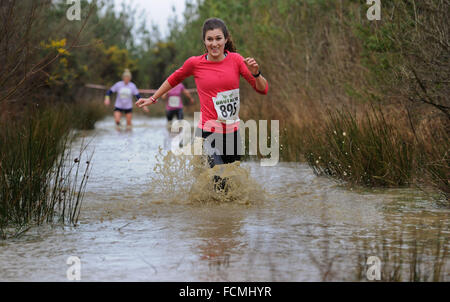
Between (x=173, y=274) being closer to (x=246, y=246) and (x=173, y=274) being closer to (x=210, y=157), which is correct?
(x=246, y=246)

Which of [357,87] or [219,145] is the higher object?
[357,87]

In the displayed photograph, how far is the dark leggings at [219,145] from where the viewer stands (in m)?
8.30

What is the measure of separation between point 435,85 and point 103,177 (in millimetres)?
4685

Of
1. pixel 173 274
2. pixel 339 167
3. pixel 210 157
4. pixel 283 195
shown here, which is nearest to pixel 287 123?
pixel 339 167

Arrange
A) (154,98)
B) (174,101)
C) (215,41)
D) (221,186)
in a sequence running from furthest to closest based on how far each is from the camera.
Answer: (174,101) < (221,186) < (154,98) < (215,41)

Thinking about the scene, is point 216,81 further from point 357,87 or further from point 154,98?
point 357,87

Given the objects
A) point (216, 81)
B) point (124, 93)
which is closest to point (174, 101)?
point (124, 93)

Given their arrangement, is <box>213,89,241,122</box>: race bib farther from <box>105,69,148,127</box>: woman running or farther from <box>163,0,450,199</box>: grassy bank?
<box>105,69,148,127</box>: woman running

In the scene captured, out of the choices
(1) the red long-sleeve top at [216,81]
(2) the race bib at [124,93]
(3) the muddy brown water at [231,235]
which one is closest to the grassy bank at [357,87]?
(1) the red long-sleeve top at [216,81]

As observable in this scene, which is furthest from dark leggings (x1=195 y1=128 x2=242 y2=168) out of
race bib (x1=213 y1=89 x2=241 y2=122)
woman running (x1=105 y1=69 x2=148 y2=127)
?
woman running (x1=105 y1=69 x2=148 y2=127)

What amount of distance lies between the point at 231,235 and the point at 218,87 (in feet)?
6.71

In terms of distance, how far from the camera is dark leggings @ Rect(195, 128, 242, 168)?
8.30m

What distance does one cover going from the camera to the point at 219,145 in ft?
27.4

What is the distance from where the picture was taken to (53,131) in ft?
40.8
